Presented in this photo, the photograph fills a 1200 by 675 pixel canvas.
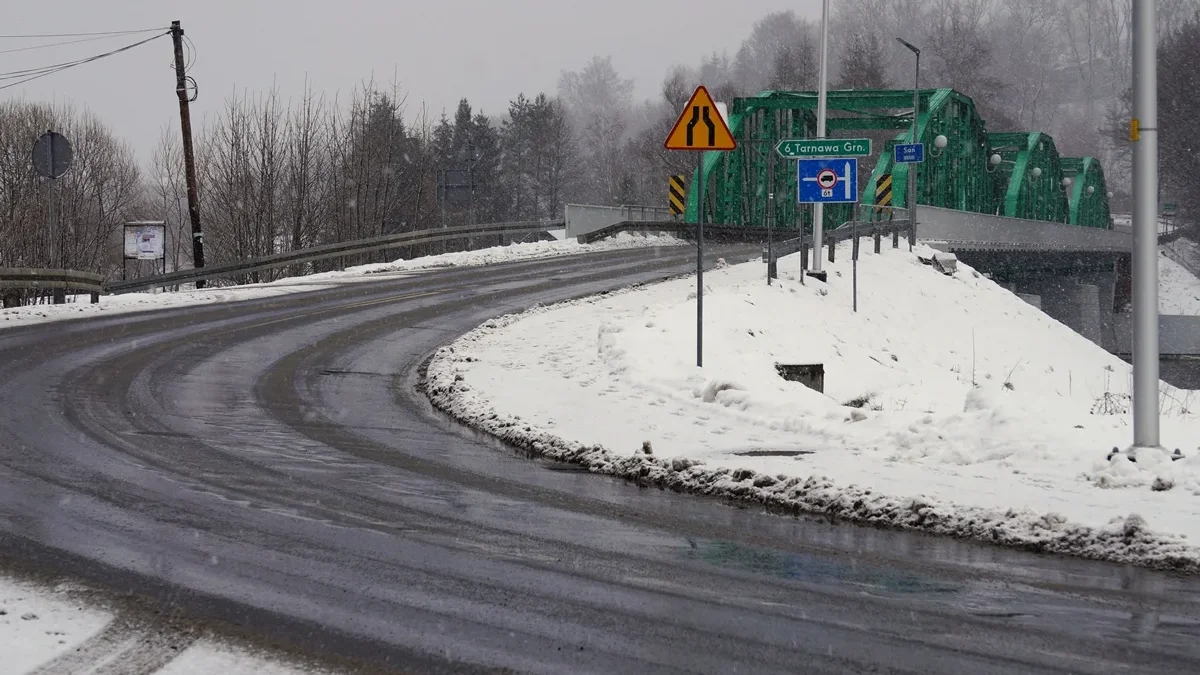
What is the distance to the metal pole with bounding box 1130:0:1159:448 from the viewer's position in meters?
9.38

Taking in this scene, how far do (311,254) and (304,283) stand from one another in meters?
4.08

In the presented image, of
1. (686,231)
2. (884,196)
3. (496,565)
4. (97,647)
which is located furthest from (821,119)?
(97,647)

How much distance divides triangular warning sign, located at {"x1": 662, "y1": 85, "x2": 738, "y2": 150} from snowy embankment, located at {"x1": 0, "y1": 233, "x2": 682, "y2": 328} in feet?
40.9

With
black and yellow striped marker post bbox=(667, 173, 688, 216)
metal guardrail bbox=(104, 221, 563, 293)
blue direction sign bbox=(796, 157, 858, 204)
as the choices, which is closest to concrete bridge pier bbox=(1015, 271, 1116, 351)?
black and yellow striped marker post bbox=(667, 173, 688, 216)

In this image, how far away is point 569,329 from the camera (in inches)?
783

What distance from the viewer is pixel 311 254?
34.3 m

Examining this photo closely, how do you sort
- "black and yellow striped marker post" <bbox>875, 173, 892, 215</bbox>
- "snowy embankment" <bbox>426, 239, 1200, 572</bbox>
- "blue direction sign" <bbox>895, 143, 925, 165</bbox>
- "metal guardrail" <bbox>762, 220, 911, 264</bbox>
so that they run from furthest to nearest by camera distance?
"black and yellow striped marker post" <bbox>875, 173, 892, 215</bbox>
"blue direction sign" <bbox>895, 143, 925, 165</bbox>
"metal guardrail" <bbox>762, 220, 911, 264</bbox>
"snowy embankment" <bbox>426, 239, 1200, 572</bbox>

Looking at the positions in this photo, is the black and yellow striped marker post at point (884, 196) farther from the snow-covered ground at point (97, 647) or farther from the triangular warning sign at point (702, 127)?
the snow-covered ground at point (97, 647)

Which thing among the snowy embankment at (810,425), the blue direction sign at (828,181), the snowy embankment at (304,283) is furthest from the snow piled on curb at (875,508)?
the snowy embankment at (304,283)

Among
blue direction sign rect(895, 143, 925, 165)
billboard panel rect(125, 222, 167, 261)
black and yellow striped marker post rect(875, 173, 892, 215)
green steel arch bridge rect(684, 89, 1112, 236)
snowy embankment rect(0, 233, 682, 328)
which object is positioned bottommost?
snowy embankment rect(0, 233, 682, 328)

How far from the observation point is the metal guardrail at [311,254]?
30.3 metres

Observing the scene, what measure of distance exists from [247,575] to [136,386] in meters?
8.56

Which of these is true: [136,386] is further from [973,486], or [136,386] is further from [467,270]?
[467,270]

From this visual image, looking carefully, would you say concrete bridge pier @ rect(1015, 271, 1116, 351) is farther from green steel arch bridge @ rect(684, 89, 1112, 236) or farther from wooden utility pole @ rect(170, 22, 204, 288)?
wooden utility pole @ rect(170, 22, 204, 288)
